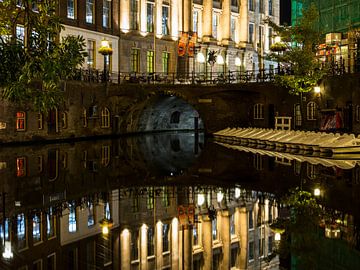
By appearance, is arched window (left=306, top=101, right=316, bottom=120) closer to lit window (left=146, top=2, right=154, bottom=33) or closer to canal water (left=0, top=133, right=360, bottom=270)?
canal water (left=0, top=133, right=360, bottom=270)

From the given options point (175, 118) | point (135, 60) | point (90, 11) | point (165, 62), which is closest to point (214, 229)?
point (90, 11)

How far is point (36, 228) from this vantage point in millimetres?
13977

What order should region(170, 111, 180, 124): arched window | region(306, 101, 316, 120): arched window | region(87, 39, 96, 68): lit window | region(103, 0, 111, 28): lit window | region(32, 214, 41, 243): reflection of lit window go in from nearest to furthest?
region(32, 214, 41, 243): reflection of lit window < region(306, 101, 316, 120): arched window < region(87, 39, 96, 68): lit window < region(103, 0, 111, 28): lit window < region(170, 111, 180, 124): arched window

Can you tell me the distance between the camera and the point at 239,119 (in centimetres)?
5100

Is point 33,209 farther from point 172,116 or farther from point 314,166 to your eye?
point 172,116

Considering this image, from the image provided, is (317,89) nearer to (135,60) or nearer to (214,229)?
(135,60)

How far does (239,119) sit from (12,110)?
68.2 ft

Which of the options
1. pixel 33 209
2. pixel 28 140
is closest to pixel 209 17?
pixel 28 140

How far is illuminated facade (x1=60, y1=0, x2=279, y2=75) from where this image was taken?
5244 centimetres

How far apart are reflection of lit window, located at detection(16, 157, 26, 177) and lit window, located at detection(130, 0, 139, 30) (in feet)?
98.9

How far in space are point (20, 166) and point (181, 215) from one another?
13.1 metres

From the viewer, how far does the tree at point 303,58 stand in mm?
40969

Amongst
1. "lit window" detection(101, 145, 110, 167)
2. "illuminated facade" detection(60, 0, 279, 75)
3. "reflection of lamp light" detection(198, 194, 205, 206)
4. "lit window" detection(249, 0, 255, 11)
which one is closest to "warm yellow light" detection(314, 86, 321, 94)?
"illuminated facade" detection(60, 0, 279, 75)

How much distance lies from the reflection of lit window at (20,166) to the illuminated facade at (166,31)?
71.6 ft
